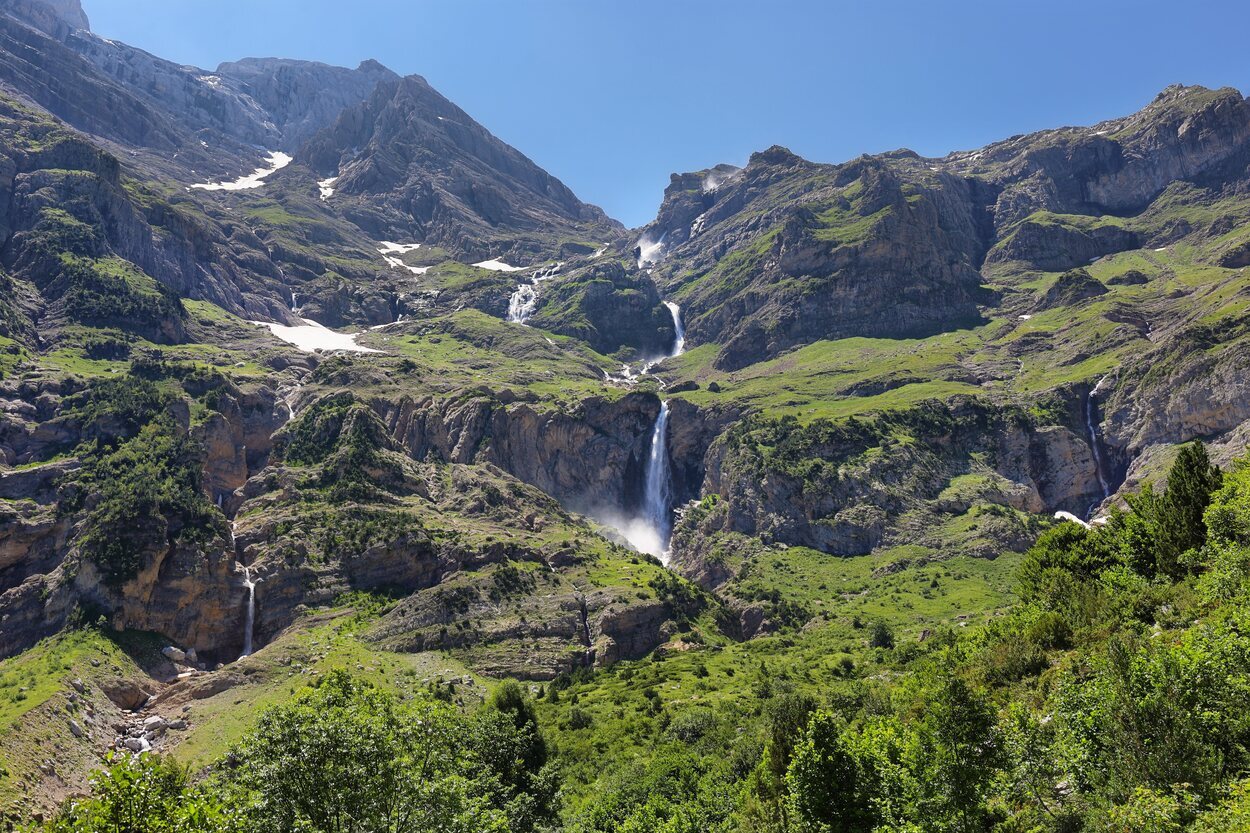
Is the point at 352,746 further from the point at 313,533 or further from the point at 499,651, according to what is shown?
the point at 313,533

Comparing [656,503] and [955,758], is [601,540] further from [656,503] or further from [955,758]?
[955,758]

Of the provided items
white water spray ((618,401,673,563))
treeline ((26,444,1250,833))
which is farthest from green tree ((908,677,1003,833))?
white water spray ((618,401,673,563))

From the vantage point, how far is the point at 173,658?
290 feet

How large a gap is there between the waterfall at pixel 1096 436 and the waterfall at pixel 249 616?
15790 cm

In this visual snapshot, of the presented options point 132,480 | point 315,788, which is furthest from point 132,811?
point 132,480

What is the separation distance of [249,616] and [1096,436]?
170406 mm

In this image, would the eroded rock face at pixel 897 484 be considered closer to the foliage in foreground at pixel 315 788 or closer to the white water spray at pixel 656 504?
the white water spray at pixel 656 504

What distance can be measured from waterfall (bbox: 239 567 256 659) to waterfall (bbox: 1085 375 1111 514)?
6216 inches

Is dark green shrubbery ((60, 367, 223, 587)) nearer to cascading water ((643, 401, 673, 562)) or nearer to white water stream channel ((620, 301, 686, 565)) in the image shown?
white water stream channel ((620, 301, 686, 565))

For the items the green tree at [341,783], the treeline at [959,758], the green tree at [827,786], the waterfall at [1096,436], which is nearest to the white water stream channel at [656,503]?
the waterfall at [1096,436]

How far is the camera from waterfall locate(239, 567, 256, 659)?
9781 cm

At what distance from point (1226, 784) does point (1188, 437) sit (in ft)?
461

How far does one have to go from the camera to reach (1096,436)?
150500 millimetres

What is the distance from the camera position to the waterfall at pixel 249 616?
321 ft
